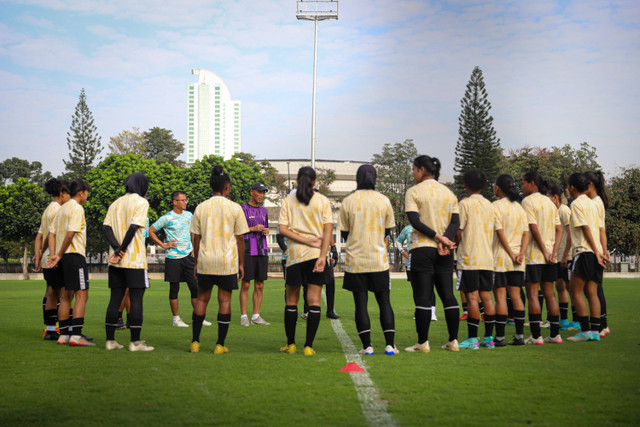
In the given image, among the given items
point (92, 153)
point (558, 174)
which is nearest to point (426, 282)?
point (558, 174)

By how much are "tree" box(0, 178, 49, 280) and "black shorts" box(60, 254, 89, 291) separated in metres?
42.3

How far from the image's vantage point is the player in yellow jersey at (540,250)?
7.76 m

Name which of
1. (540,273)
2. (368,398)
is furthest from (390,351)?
(540,273)

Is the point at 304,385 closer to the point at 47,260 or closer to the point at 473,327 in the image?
the point at 473,327

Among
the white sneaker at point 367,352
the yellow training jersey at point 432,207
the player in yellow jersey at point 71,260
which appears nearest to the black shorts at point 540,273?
the yellow training jersey at point 432,207

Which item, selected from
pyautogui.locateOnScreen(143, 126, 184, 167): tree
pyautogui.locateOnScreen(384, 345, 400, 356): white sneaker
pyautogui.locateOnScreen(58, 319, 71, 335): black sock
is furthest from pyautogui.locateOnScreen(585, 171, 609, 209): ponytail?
pyautogui.locateOnScreen(143, 126, 184, 167): tree

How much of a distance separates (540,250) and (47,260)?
20.5 feet

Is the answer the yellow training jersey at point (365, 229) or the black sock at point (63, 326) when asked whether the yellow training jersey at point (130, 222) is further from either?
the yellow training jersey at point (365, 229)

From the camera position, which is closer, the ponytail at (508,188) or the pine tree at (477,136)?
the ponytail at (508,188)

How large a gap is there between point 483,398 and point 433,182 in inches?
112

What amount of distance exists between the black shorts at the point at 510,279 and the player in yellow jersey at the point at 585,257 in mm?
802

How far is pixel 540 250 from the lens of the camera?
782 centimetres

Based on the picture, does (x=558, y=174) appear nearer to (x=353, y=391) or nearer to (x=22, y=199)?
(x=22, y=199)

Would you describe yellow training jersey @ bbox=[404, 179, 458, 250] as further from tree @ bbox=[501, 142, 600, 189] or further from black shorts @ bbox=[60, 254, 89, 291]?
tree @ bbox=[501, 142, 600, 189]
